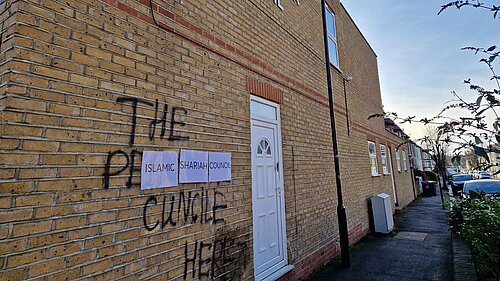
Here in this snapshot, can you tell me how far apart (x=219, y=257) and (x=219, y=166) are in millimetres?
1075

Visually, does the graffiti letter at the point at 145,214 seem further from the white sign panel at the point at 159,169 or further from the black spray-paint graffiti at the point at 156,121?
the black spray-paint graffiti at the point at 156,121

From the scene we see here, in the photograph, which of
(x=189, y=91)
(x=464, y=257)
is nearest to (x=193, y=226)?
(x=189, y=91)

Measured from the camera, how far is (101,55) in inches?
89.1

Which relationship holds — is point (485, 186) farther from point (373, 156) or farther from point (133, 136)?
point (133, 136)

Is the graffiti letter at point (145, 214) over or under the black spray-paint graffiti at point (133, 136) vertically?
under

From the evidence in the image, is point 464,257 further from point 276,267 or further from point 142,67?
point 142,67

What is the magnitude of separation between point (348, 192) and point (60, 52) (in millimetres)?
6953

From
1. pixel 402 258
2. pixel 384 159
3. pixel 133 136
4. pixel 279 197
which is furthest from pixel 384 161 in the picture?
pixel 133 136

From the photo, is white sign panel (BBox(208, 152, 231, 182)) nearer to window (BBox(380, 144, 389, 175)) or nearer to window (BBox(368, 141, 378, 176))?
window (BBox(368, 141, 378, 176))

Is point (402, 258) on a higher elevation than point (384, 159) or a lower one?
lower

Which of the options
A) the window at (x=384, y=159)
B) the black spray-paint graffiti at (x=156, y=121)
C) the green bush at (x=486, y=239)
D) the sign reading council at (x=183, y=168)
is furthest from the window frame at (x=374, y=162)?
the black spray-paint graffiti at (x=156, y=121)

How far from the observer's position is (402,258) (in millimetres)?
5738

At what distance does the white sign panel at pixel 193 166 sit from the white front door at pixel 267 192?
1082 millimetres

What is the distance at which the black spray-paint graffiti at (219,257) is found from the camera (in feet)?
9.17
